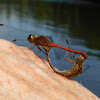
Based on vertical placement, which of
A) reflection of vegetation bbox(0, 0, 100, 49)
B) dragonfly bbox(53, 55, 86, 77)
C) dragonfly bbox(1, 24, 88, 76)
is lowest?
reflection of vegetation bbox(0, 0, 100, 49)

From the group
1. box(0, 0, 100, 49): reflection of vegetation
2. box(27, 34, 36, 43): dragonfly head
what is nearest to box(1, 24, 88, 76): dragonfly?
box(27, 34, 36, 43): dragonfly head

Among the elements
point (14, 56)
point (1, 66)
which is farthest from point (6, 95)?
point (14, 56)

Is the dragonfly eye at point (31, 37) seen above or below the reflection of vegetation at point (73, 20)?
above

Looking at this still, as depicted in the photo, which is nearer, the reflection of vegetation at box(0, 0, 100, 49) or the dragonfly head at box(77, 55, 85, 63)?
the dragonfly head at box(77, 55, 85, 63)

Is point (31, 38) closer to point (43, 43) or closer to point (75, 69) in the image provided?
point (43, 43)

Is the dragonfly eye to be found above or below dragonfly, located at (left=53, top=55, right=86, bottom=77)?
above

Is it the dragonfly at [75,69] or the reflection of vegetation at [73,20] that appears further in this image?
the reflection of vegetation at [73,20]

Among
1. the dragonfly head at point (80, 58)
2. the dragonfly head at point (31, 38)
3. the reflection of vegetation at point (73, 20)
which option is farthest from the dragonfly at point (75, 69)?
the reflection of vegetation at point (73, 20)

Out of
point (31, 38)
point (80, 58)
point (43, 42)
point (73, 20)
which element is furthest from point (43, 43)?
point (73, 20)

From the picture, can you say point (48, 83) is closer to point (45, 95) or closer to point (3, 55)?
point (45, 95)

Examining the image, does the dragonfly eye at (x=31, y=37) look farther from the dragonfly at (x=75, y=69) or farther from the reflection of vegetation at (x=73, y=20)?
the reflection of vegetation at (x=73, y=20)

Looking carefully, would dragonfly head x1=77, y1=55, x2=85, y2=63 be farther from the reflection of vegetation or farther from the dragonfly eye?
the reflection of vegetation
